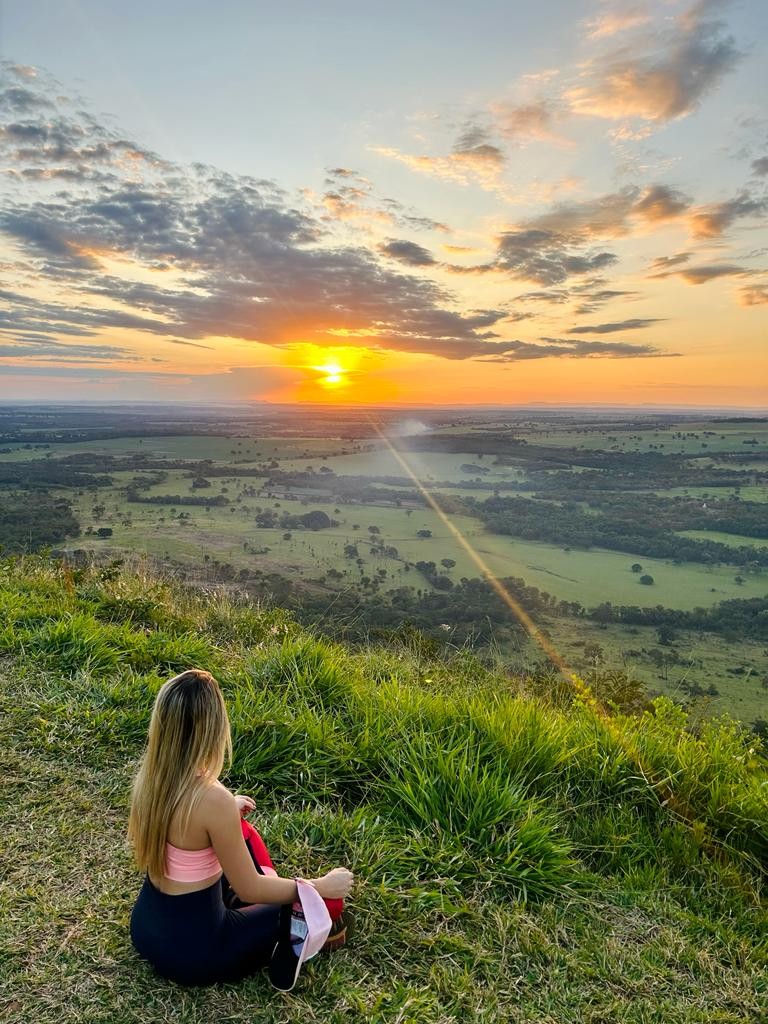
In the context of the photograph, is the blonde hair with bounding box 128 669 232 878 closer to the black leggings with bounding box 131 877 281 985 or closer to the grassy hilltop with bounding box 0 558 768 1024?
the black leggings with bounding box 131 877 281 985

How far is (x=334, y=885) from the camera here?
7.88 ft

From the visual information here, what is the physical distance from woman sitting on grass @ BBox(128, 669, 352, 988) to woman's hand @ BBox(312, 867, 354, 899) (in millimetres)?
199

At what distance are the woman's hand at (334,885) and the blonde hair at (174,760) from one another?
66cm

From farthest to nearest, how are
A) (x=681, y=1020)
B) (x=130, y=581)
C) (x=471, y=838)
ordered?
(x=130, y=581) < (x=471, y=838) < (x=681, y=1020)

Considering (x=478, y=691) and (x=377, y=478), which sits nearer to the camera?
(x=478, y=691)

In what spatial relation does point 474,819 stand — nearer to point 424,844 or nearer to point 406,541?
point 424,844

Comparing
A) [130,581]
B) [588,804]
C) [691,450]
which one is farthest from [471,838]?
[691,450]

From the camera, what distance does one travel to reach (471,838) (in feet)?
9.66

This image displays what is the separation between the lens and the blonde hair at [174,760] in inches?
85.0

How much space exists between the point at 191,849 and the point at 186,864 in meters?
0.06

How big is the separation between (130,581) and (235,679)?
3436 millimetres

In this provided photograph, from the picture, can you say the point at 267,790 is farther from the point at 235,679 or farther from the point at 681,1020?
the point at 681,1020

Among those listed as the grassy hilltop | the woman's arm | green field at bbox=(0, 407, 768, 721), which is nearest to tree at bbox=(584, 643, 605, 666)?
green field at bbox=(0, 407, 768, 721)

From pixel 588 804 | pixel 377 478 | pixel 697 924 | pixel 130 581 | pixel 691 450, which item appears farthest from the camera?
pixel 691 450
